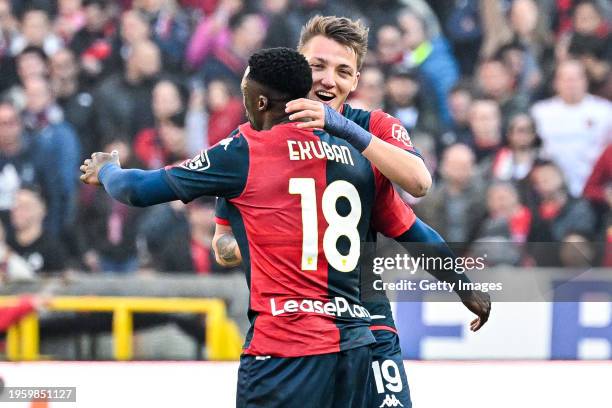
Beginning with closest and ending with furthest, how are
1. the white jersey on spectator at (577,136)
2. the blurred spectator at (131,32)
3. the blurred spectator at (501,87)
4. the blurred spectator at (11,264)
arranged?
1. the white jersey on spectator at (577,136)
2. the blurred spectator at (11,264)
3. the blurred spectator at (501,87)
4. the blurred spectator at (131,32)

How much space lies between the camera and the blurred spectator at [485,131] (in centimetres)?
923

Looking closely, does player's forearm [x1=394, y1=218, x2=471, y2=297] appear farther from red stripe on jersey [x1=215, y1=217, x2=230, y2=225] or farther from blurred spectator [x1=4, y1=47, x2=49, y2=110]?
blurred spectator [x1=4, y1=47, x2=49, y2=110]

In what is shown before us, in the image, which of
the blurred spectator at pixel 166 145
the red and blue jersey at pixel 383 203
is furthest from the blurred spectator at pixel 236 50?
Answer: the red and blue jersey at pixel 383 203

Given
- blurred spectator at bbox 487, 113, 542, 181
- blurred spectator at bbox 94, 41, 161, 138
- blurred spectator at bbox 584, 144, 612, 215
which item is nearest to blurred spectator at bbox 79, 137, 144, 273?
blurred spectator at bbox 94, 41, 161, 138

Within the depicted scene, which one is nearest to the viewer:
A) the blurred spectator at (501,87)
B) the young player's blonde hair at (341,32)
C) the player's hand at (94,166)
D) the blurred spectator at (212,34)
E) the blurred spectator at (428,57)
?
the player's hand at (94,166)

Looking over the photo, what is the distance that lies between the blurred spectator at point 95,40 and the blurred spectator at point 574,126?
157 inches

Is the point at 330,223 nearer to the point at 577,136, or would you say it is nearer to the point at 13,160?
the point at 577,136

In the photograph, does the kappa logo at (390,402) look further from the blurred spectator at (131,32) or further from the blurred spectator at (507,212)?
the blurred spectator at (131,32)

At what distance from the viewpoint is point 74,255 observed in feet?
31.8

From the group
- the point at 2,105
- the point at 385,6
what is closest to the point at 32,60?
the point at 2,105

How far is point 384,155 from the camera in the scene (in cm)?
387

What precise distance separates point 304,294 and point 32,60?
23.6ft

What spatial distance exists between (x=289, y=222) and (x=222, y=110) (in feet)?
19.9

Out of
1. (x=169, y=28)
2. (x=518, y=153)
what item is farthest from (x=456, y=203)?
(x=169, y=28)
